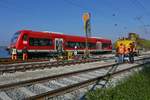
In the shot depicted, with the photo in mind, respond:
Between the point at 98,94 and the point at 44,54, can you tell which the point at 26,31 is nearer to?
the point at 44,54

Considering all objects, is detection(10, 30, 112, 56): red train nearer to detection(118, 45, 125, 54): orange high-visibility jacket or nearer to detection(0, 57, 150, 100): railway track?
detection(118, 45, 125, 54): orange high-visibility jacket

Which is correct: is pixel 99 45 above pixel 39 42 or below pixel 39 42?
below

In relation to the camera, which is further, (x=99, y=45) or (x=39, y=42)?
(x=99, y=45)

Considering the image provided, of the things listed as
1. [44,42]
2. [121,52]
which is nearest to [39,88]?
[121,52]

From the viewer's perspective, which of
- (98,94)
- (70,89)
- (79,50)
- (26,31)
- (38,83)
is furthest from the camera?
(79,50)

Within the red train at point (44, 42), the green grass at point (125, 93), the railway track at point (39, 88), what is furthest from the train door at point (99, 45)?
the green grass at point (125, 93)

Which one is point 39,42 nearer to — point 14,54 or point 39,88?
point 14,54

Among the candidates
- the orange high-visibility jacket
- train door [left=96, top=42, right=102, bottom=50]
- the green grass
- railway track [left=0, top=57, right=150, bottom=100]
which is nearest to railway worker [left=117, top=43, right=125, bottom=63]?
the orange high-visibility jacket

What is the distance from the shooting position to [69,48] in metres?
35.2

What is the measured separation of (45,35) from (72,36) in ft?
20.6

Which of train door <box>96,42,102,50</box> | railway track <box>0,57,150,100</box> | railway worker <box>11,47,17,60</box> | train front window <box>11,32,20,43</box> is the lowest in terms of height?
railway track <box>0,57,150,100</box>

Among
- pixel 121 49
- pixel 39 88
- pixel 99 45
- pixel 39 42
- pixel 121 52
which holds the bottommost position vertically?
pixel 39 88

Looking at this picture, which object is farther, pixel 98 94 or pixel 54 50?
pixel 54 50

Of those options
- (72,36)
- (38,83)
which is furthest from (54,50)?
(38,83)
